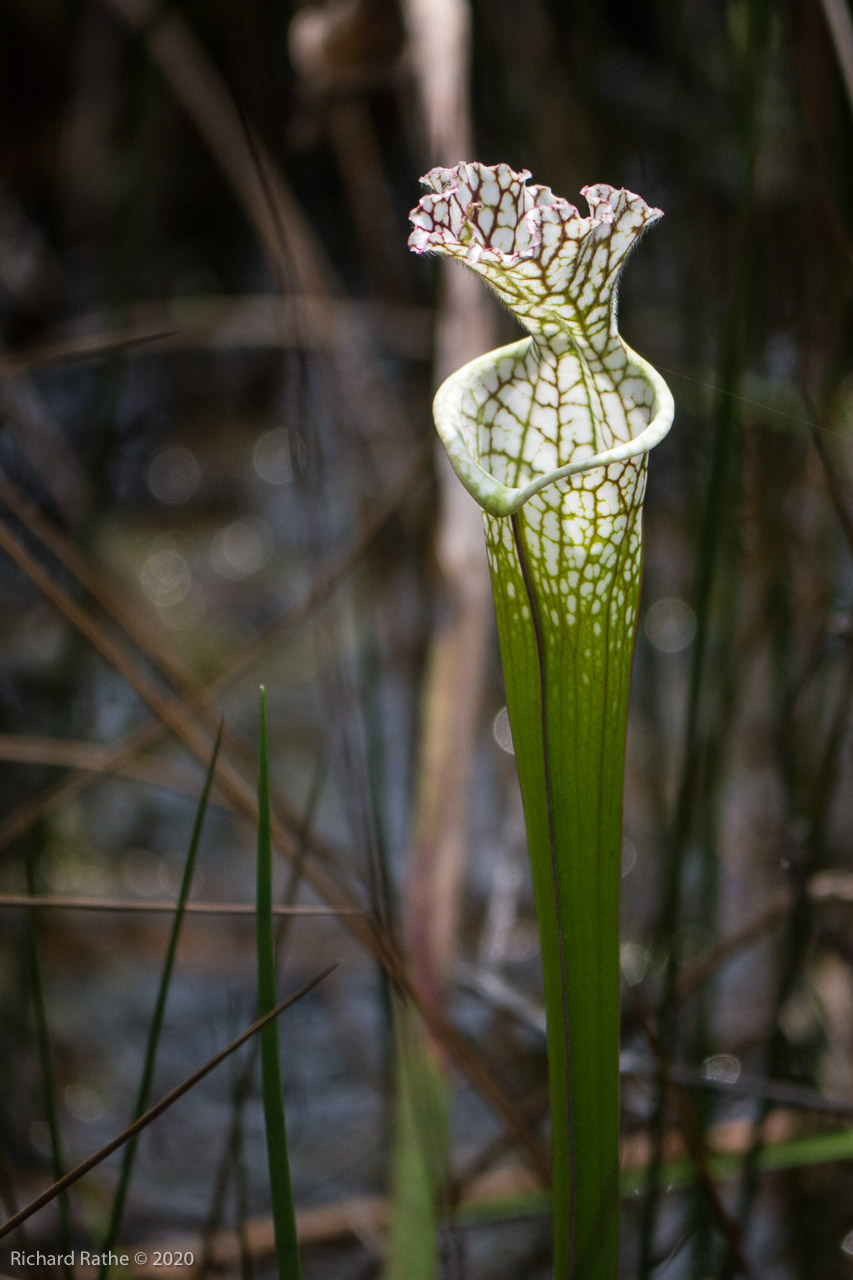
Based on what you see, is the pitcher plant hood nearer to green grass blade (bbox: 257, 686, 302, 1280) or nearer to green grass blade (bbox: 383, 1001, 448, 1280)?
green grass blade (bbox: 257, 686, 302, 1280)

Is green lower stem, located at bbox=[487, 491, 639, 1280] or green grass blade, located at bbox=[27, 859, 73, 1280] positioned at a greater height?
green lower stem, located at bbox=[487, 491, 639, 1280]

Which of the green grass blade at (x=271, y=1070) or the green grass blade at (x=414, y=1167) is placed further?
the green grass blade at (x=414, y=1167)

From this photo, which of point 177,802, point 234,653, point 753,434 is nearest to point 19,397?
point 234,653

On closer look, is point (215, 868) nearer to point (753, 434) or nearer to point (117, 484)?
point (753, 434)

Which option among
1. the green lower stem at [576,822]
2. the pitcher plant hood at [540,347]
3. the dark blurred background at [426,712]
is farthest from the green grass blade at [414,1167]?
the pitcher plant hood at [540,347]

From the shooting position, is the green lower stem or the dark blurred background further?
the dark blurred background

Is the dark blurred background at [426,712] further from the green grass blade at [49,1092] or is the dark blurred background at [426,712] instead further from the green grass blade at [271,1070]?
the green grass blade at [271,1070]

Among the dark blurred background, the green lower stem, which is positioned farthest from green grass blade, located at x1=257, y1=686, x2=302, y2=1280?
the dark blurred background

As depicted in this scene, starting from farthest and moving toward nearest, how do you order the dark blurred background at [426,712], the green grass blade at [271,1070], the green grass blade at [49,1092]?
the dark blurred background at [426,712] → the green grass blade at [49,1092] → the green grass blade at [271,1070]
